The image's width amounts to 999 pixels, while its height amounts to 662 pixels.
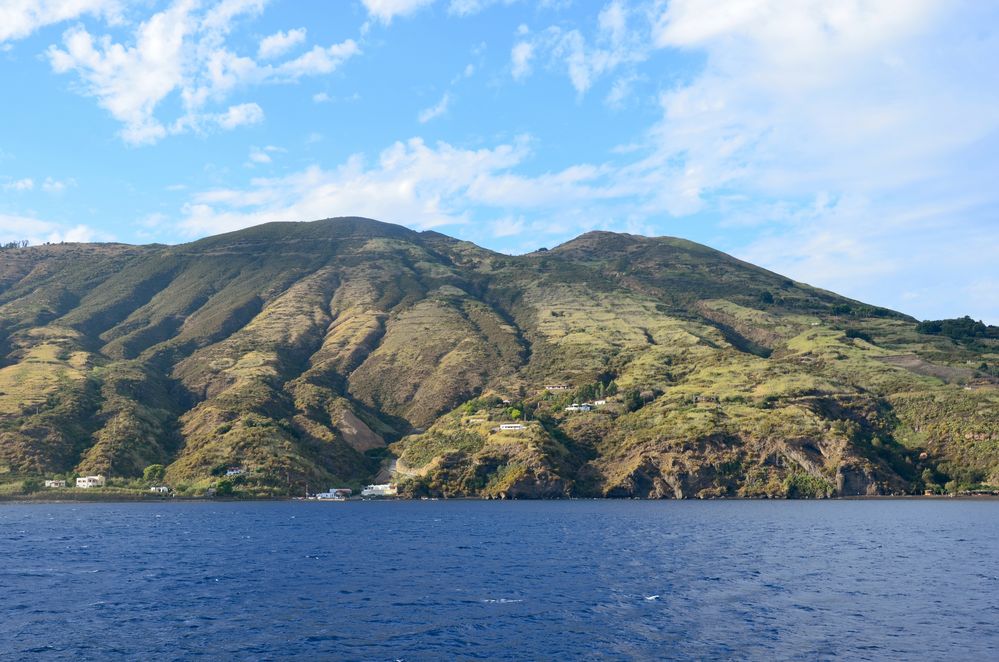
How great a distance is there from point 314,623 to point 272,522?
104 m

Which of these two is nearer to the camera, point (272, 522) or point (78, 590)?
point (78, 590)

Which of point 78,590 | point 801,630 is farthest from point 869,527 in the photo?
point 78,590

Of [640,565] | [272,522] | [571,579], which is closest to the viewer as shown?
[571,579]

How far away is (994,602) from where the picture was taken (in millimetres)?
73812

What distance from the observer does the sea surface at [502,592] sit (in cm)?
5775

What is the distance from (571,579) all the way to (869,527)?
86.6 metres

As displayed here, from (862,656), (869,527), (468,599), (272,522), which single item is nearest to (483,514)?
(272,522)

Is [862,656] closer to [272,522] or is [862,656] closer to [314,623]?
[314,623]

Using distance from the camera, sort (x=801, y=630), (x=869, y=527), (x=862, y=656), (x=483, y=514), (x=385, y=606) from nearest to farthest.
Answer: (x=862, y=656) → (x=801, y=630) → (x=385, y=606) → (x=869, y=527) → (x=483, y=514)

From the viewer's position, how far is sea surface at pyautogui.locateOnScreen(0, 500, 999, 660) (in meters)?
57.8

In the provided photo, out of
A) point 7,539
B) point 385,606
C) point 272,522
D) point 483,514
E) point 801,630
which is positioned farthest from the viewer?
point 483,514

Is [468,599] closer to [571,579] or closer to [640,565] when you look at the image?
[571,579]

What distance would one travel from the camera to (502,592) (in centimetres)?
7900

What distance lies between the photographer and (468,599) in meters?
75.2
